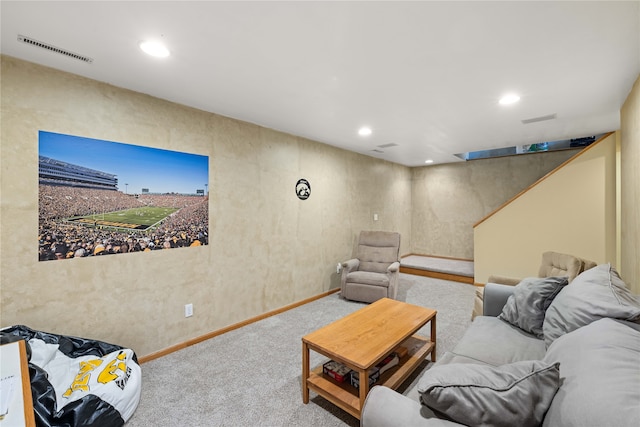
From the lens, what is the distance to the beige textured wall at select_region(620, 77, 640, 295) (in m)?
2.21

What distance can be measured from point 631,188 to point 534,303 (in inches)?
61.5

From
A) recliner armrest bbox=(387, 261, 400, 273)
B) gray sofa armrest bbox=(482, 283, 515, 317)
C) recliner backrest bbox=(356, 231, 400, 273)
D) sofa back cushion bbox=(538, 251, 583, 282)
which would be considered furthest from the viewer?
recliner backrest bbox=(356, 231, 400, 273)

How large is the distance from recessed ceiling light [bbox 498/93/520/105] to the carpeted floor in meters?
2.40

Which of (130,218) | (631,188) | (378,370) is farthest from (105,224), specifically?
(631,188)

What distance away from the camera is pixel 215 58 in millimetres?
1893

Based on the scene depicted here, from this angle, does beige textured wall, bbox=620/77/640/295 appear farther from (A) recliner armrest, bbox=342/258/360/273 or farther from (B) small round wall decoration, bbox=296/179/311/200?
(B) small round wall decoration, bbox=296/179/311/200

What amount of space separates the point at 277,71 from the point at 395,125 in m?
1.82

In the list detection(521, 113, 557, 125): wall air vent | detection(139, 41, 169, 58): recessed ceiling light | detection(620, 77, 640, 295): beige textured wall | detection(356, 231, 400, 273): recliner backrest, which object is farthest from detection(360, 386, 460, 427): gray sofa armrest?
detection(521, 113, 557, 125): wall air vent

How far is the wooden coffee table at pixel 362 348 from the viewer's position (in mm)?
1723

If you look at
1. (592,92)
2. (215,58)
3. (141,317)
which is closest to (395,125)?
(592,92)

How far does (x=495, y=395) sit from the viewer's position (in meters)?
0.91

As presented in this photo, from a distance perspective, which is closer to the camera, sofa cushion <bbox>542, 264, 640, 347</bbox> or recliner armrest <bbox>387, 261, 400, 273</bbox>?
sofa cushion <bbox>542, 264, 640, 347</bbox>

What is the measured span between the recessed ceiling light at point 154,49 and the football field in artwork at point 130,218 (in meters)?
1.30

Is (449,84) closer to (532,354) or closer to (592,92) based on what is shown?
(592,92)
